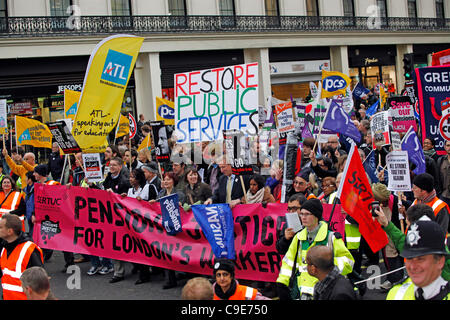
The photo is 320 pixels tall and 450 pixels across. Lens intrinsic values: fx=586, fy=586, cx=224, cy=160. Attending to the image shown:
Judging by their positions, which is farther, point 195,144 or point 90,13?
point 90,13

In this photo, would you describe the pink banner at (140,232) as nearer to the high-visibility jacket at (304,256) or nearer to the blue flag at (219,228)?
the blue flag at (219,228)

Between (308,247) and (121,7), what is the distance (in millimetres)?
23096

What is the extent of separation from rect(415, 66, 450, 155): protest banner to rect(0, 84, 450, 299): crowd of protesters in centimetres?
29

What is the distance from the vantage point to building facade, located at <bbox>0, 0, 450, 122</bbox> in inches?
947

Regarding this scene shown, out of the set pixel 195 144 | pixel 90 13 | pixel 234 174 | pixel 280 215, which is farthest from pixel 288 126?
pixel 90 13

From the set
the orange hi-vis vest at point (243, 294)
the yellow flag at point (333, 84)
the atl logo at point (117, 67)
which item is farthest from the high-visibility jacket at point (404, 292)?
the yellow flag at point (333, 84)

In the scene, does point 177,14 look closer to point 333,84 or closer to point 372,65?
point 372,65

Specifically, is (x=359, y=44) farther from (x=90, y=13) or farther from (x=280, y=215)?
(x=280, y=215)

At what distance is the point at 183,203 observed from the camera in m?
8.62

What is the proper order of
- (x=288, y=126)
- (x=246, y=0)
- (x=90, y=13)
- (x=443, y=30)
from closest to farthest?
(x=288, y=126)
(x=90, y=13)
(x=246, y=0)
(x=443, y=30)

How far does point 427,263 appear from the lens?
3494 millimetres

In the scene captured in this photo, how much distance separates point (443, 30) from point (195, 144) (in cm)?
3218

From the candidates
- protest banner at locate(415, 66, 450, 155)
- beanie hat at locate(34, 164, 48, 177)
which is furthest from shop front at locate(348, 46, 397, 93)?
beanie hat at locate(34, 164, 48, 177)

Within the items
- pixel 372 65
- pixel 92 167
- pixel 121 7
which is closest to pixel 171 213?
pixel 92 167
